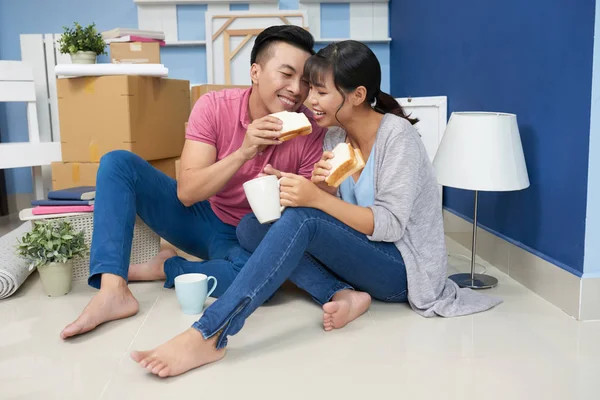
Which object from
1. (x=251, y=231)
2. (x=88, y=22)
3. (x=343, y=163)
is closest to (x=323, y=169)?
(x=343, y=163)

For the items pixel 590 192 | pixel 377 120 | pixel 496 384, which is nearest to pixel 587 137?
pixel 590 192

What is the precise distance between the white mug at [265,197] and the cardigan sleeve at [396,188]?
0.25 m

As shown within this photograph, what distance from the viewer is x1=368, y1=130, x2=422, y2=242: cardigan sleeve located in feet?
4.82

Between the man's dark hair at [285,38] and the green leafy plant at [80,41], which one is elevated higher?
the green leafy plant at [80,41]

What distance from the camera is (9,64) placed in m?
3.07

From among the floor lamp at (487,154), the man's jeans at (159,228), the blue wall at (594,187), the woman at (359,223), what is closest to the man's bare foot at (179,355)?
the woman at (359,223)

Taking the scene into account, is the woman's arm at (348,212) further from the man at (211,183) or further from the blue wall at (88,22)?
the blue wall at (88,22)

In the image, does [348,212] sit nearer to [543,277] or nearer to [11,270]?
[543,277]

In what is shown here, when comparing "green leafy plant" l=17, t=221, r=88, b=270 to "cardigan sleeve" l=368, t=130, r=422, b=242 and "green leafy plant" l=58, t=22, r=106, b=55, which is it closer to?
"cardigan sleeve" l=368, t=130, r=422, b=242

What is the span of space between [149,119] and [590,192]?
5.75ft

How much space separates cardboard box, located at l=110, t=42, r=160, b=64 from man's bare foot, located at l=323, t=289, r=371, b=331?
1706 mm

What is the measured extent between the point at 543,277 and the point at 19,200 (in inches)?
122

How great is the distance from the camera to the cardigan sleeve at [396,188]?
147cm

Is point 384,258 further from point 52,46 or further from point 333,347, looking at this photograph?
point 52,46
